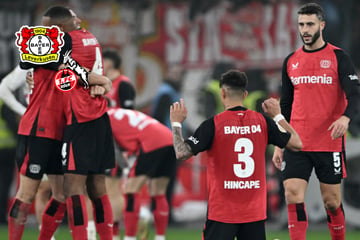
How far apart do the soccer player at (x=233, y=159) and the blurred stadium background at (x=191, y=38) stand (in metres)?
6.35

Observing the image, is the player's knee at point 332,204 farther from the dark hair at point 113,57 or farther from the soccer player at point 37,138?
the dark hair at point 113,57

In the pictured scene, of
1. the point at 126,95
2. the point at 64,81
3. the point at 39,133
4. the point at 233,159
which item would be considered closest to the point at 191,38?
the point at 126,95

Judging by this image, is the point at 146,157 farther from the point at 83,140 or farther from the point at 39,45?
the point at 39,45

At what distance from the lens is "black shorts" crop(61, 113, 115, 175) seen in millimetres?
6219

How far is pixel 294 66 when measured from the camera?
6898mm

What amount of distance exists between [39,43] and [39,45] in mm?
21

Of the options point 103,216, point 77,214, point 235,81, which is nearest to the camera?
point 235,81

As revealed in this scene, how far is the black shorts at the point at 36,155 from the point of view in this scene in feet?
20.7

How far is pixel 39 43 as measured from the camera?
5.88 metres

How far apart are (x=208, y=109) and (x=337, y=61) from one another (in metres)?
5.15

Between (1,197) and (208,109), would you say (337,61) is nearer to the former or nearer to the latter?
(208,109)

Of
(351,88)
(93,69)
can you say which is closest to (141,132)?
(93,69)

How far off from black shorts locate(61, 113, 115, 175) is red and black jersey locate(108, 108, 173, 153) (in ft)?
5.83

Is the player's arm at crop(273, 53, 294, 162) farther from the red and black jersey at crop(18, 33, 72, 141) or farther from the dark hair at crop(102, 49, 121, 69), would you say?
the dark hair at crop(102, 49, 121, 69)
